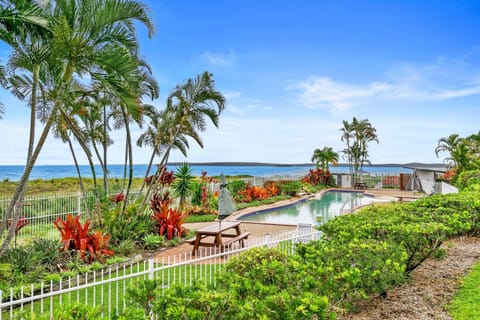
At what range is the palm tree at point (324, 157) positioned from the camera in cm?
2672

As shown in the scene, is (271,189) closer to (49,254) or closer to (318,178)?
(318,178)

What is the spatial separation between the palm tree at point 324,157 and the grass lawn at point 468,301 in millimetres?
22633

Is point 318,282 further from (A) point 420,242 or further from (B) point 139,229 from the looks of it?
(B) point 139,229

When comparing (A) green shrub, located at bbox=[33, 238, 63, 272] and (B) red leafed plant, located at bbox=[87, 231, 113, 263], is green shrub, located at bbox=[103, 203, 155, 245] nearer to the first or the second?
(B) red leafed plant, located at bbox=[87, 231, 113, 263]

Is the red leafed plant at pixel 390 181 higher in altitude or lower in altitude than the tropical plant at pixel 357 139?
lower

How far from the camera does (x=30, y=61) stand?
625cm

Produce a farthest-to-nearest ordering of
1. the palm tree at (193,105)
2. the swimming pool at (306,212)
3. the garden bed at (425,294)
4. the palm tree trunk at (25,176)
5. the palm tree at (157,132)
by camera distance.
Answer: the swimming pool at (306,212), the palm tree at (157,132), the palm tree at (193,105), the palm tree trunk at (25,176), the garden bed at (425,294)

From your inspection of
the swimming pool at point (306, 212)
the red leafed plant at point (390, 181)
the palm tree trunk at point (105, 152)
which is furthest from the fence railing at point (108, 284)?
the red leafed plant at point (390, 181)

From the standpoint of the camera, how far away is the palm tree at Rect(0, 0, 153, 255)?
5.48m

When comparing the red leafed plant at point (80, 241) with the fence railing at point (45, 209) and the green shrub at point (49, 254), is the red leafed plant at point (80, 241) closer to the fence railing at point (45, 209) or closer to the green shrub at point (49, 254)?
the green shrub at point (49, 254)

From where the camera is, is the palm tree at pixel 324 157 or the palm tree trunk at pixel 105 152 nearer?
the palm tree trunk at pixel 105 152

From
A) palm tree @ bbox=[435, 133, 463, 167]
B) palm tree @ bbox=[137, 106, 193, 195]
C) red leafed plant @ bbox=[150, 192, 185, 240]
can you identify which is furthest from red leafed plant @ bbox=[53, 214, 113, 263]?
palm tree @ bbox=[435, 133, 463, 167]

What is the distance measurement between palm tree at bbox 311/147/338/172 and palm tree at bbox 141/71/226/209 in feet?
58.9

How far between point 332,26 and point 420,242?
34.3ft
